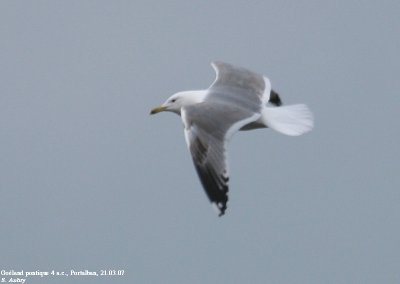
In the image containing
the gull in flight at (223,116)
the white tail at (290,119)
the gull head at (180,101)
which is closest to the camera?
the gull in flight at (223,116)

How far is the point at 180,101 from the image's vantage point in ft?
38.4

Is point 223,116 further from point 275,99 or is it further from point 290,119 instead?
point 275,99

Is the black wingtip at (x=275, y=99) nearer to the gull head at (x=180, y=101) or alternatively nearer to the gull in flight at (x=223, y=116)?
the gull in flight at (x=223, y=116)

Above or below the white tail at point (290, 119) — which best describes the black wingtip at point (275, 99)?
above

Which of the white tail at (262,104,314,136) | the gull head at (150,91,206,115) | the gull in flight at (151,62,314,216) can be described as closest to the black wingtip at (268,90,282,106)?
the gull in flight at (151,62,314,216)

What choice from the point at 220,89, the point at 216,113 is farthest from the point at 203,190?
the point at 220,89

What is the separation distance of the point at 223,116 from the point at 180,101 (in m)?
1.13

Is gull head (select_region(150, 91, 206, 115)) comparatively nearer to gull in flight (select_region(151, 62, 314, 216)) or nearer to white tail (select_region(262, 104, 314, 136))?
gull in flight (select_region(151, 62, 314, 216))

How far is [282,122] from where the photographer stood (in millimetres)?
11070

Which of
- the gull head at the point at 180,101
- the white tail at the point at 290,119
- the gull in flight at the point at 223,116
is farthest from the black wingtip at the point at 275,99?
the white tail at the point at 290,119

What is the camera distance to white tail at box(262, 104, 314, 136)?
11.0m

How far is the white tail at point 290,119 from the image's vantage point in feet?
35.9

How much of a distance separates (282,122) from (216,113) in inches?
26.3

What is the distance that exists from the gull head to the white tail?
0.60 metres
